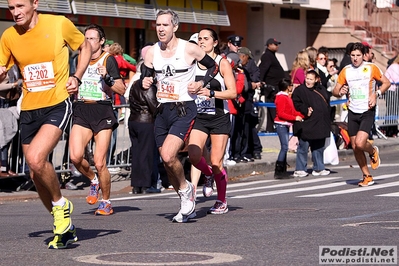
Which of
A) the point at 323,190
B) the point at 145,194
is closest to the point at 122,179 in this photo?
the point at 145,194

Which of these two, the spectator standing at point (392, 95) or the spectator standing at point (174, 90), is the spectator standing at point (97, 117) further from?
the spectator standing at point (392, 95)

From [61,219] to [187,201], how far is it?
2.06 m

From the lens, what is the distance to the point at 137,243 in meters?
8.73

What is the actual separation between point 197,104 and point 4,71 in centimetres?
302

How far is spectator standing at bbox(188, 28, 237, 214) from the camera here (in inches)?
443

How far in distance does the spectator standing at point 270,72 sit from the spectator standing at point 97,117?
1091cm

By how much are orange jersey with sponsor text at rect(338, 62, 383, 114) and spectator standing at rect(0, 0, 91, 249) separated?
21.6 feet

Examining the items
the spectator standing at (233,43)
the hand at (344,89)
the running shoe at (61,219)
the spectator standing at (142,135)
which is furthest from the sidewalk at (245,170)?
the running shoe at (61,219)

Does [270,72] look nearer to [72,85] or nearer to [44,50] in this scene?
[44,50]

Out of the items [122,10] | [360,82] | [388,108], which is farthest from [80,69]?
[122,10]

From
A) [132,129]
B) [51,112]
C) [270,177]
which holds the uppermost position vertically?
[51,112]

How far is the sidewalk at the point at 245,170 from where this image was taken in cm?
1488

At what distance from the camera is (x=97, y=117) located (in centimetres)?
1164

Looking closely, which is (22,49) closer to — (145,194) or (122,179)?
(145,194)
